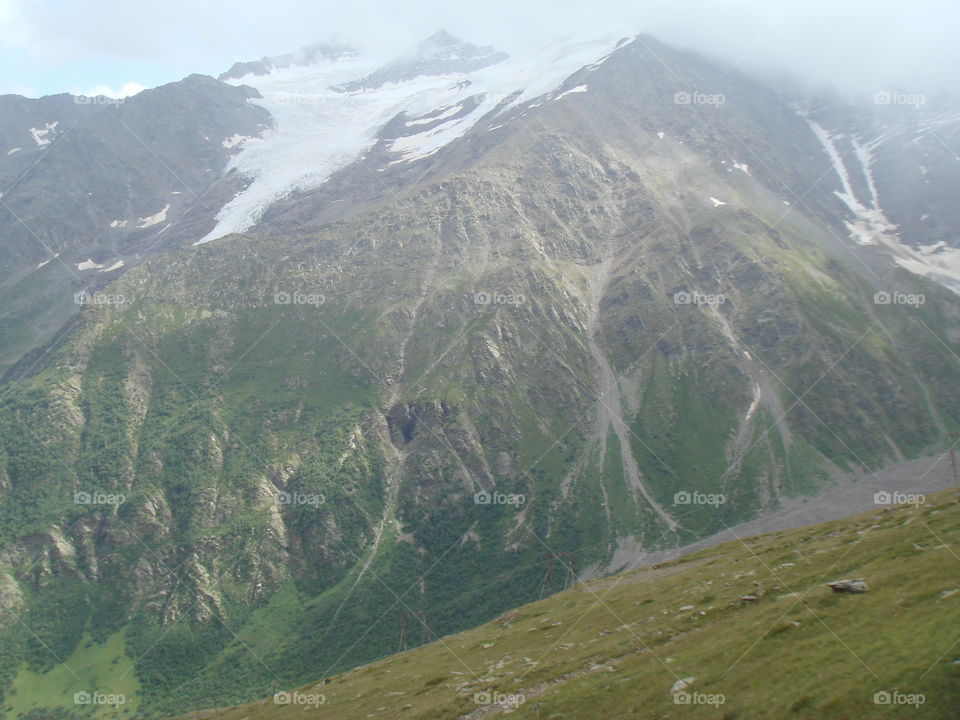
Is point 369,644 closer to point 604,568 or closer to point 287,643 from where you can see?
point 287,643

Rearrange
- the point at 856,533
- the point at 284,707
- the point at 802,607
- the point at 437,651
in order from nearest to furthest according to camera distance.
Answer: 1. the point at 802,607
2. the point at 856,533
3. the point at 284,707
4. the point at 437,651

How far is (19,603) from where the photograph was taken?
18712 cm

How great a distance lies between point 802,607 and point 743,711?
51.7 ft

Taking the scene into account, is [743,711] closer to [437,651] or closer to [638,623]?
[638,623]

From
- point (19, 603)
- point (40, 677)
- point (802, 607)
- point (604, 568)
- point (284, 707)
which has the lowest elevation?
point (604, 568)

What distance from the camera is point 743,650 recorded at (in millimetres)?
47000

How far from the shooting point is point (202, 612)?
190 meters

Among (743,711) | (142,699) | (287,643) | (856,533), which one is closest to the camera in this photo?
(743,711)

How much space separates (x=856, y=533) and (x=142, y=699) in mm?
174295

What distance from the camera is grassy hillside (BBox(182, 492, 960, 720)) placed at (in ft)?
126

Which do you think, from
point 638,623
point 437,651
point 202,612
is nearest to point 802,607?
point 638,623

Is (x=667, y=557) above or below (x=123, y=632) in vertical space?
below

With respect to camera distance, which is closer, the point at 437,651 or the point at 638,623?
the point at 638,623

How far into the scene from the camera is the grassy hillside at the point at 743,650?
3847 centimetres
